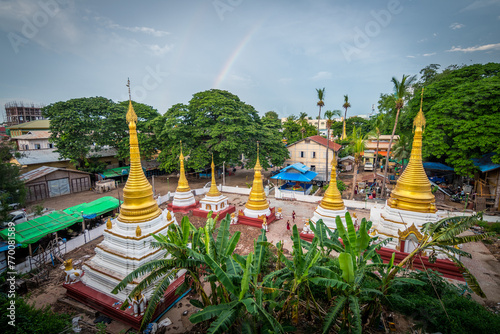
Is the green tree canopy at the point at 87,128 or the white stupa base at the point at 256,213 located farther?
the green tree canopy at the point at 87,128

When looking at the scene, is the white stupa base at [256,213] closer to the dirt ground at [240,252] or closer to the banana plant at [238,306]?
the dirt ground at [240,252]

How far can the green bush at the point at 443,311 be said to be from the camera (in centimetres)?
591

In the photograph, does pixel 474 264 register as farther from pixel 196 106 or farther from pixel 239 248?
pixel 196 106

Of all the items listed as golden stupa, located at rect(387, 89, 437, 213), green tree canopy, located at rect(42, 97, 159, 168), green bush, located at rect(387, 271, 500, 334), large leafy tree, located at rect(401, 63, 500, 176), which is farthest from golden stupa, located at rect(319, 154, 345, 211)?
green tree canopy, located at rect(42, 97, 159, 168)

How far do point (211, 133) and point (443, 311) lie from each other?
2314cm

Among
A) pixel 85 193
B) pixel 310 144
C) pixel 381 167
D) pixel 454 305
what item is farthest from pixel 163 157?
→ pixel 381 167

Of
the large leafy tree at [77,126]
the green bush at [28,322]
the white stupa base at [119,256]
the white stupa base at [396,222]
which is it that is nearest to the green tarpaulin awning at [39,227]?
the white stupa base at [119,256]

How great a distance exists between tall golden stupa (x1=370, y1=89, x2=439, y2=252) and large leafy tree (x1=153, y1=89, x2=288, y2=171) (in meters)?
16.7

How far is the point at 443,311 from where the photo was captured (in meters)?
6.32

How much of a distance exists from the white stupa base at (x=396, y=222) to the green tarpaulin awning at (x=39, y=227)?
57.4 ft

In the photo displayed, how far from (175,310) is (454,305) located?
943cm

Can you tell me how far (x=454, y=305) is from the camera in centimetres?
673

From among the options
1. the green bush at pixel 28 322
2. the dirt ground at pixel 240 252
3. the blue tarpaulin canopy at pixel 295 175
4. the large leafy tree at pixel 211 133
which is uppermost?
the large leafy tree at pixel 211 133

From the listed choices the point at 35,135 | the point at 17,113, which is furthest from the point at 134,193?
the point at 17,113
